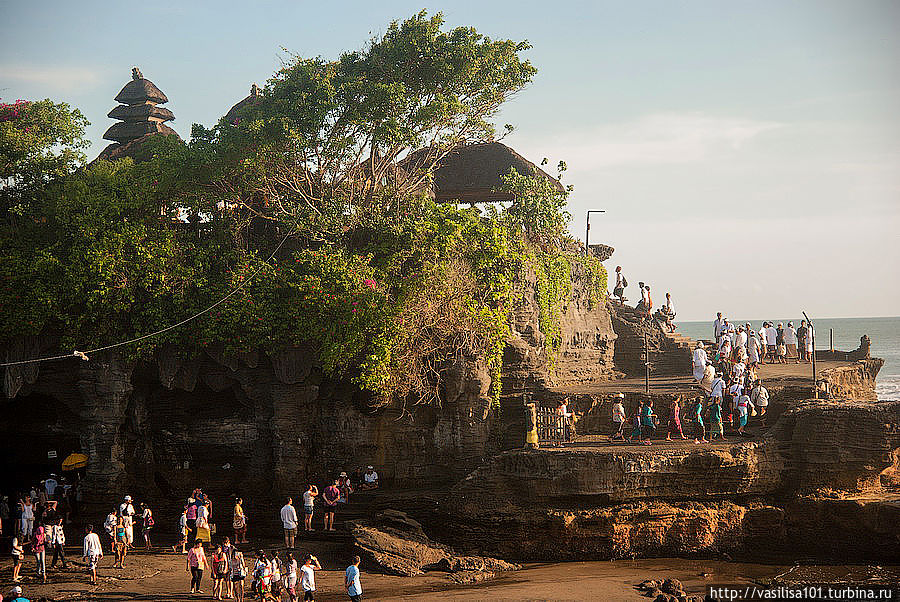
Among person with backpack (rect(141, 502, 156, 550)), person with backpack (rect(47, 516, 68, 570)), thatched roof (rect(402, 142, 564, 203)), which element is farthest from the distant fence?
person with backpack (rect(47, 516, 68, 570))

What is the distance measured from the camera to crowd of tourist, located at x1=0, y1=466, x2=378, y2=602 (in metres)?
16.3

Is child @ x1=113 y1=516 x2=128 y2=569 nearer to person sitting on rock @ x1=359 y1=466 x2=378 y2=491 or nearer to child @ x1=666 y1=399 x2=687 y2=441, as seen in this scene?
person sitting on rock @ x1=359 y1=466 x2=378 y2=491

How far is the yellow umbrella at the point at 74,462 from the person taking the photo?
2336 cm

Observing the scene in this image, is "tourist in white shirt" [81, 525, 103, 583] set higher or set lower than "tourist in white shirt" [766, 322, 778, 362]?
lower

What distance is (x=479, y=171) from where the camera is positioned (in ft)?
96.2

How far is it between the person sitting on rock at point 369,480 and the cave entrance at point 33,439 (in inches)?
359

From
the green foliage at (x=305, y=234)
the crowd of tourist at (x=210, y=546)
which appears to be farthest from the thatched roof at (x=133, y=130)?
the crowd of tourist at (x=210, y=546)

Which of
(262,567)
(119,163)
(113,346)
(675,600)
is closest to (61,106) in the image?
(119,163)

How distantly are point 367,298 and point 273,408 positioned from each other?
4733 millimetres

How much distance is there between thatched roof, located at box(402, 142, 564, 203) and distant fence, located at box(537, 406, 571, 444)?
9.56m

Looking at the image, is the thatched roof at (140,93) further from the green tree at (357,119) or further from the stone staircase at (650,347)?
the stone staircase at (650,347)

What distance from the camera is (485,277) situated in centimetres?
2336

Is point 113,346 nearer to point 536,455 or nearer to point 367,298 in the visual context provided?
point 367,298

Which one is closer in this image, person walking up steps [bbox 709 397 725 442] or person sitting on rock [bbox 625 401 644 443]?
person walking up steps [bbox 709 397 725 442]
